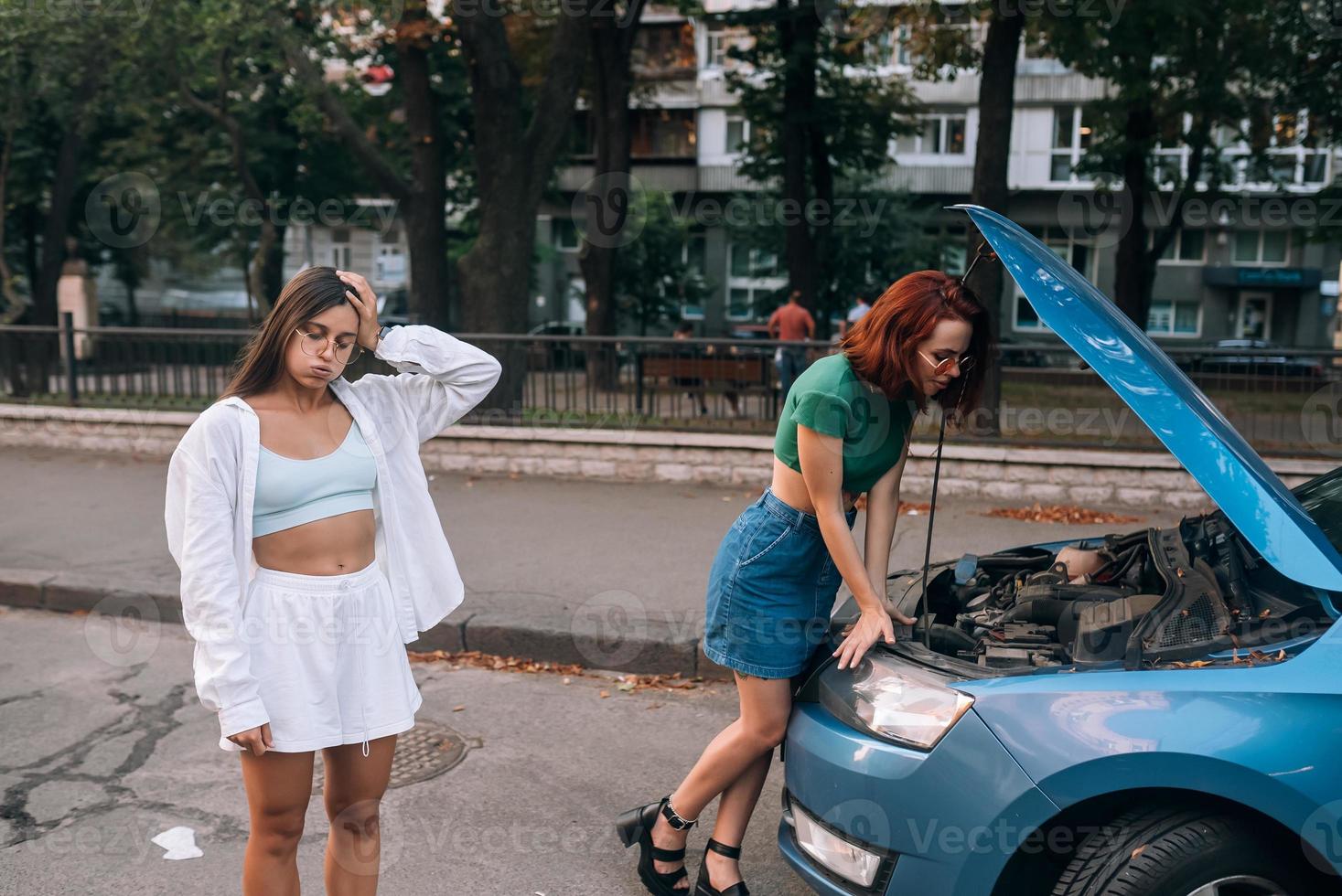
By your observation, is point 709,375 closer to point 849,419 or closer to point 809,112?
point 849,419

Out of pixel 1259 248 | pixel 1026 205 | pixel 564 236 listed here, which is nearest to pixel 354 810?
pixel 1026 205

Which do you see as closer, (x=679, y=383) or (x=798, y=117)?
(x=679, y=383)

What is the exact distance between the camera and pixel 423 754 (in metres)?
4.95

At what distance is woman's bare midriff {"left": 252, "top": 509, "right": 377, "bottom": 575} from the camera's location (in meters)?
2.85

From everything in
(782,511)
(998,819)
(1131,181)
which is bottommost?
(998,819)

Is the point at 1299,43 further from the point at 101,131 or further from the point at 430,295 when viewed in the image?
the point at 101,131

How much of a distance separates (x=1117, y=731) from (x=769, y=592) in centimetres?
106

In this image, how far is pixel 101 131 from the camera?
2822 cm

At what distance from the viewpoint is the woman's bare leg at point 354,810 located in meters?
3.00

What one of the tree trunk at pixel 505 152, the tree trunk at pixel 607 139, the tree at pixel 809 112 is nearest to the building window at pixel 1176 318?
the tree at pixel 809 112

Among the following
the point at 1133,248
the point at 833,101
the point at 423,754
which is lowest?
the point at 423,754

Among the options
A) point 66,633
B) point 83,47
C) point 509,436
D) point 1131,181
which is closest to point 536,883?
point 66,633

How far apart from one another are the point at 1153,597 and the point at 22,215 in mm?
32300

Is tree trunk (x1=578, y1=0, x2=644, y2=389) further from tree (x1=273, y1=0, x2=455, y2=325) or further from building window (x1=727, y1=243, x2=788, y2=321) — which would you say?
building window (x1=727, y1=243, x2=788, y2=321)
